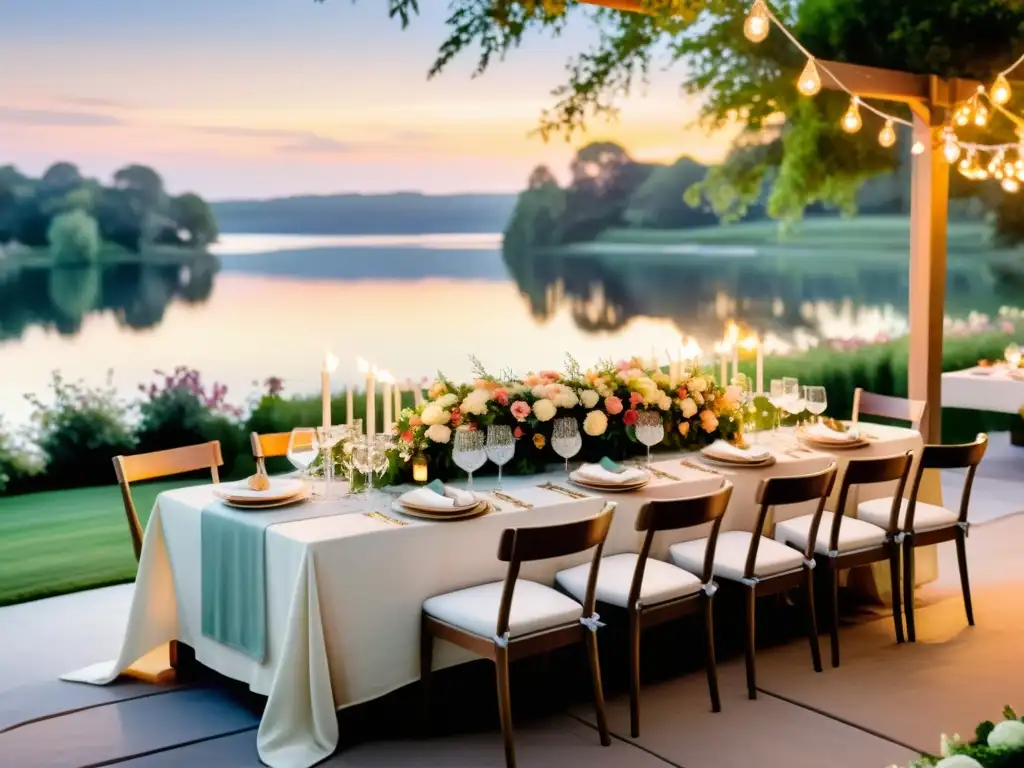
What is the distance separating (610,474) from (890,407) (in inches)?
86.7

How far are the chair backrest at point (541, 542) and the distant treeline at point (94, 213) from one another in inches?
178

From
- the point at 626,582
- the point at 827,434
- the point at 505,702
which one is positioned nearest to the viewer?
the point at 505,702

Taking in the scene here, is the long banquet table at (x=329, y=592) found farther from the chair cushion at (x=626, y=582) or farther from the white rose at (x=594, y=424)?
the white rose at (x=594, y=424)

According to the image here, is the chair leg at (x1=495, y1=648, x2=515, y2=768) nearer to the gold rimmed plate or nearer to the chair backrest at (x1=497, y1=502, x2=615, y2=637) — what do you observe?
the chair backrest at (x1=497, y1=502, x2=615, y2=637)

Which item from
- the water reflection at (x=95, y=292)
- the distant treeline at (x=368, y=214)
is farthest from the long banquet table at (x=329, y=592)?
the distant treeline at (x=368, y=214)

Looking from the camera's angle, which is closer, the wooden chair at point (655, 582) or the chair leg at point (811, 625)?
the wooden chair at point (655, 582)

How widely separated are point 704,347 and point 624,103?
2068mm

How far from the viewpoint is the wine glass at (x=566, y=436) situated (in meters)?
4.42

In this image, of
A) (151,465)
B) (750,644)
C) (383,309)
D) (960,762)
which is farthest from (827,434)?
(383,309)

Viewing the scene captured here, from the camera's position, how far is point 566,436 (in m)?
4.43

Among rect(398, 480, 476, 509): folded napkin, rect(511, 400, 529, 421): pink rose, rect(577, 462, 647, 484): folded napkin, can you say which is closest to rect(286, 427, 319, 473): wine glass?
rect(398, 480, 476, 509): folded napkin

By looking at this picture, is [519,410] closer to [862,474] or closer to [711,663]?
[711,663]

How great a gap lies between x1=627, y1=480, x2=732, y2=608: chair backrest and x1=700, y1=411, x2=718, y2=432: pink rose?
0.90 metres

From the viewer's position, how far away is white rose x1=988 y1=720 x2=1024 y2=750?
6.14ft
